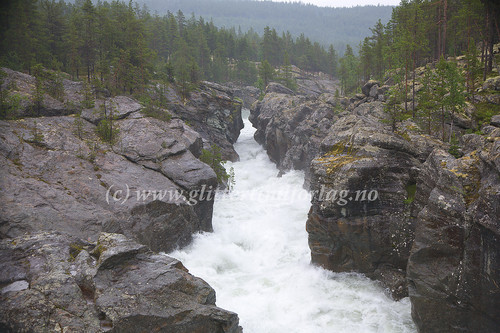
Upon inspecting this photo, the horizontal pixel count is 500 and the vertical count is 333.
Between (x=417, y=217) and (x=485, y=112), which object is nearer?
(x=417, y=217)

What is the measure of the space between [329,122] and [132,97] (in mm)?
24223

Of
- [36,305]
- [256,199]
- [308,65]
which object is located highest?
[308,65]

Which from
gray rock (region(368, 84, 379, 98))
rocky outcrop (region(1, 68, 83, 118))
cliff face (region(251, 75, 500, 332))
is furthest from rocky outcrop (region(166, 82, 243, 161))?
cliff face (region(251, 75, 500, 332))

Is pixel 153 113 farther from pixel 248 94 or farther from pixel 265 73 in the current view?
pixel 248 94

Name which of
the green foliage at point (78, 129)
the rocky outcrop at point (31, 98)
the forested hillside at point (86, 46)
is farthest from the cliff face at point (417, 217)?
the forested hillside at point (86, 46)

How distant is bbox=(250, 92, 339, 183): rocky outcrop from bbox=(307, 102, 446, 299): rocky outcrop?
772 inches

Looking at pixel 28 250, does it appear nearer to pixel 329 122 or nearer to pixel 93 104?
pixel 93 104

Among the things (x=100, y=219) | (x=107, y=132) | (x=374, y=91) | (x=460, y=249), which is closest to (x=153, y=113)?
(x=107, y=132)

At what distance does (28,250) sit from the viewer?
1113 cm

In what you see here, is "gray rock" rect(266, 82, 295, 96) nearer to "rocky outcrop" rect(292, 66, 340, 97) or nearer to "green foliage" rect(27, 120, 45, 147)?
"rocky outcrop" rect(292, 66, 340, 97)

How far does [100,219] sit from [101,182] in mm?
3623

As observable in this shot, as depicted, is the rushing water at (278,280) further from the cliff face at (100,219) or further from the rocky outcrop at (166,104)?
the rocky outcrop at (166,104)

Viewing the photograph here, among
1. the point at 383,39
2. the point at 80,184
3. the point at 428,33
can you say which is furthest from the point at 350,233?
the point at 383,39

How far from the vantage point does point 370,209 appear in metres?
17.6
